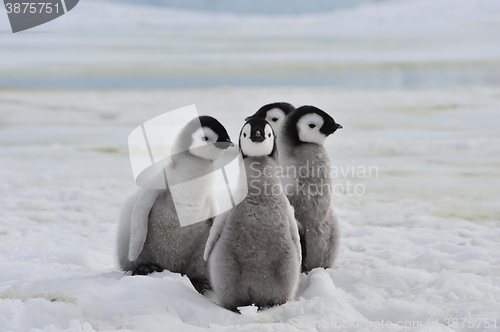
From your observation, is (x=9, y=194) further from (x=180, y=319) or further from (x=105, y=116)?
(x=105, y=116)

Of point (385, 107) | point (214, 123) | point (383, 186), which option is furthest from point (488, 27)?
point (214, 123)

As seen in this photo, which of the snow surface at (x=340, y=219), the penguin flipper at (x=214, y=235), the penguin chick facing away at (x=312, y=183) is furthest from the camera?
the penguin chick facing away at (x=312, y=183)

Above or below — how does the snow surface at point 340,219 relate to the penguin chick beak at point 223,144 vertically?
below

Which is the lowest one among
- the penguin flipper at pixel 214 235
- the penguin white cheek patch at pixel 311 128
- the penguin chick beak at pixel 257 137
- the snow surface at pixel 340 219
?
the snow surface at pixel 340 219

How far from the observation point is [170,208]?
2.83 meters

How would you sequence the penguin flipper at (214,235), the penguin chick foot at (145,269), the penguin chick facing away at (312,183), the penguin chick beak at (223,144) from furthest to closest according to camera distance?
the penguin chick facing away at (312,183) → the penguin chick foot at (145,269) → the penguin chick beak at (223,144) → the penguin flipper at (214,235)

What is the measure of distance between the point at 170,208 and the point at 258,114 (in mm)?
1135

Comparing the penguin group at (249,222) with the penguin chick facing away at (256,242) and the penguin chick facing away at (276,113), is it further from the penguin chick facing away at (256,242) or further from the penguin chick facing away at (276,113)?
the penguin chick facing away at (276,113)

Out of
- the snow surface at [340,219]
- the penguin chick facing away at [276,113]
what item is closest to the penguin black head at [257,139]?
the snow surface at [340,219]

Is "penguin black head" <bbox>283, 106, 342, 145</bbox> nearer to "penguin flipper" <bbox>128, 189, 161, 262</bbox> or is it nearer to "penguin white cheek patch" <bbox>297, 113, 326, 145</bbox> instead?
Result: "penguin white cheek patch" <bbox>297, 113, 326, 145</bbox>

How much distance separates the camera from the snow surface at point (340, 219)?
2494mm

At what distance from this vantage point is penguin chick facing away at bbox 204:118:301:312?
101 inches

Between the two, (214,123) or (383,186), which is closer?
(214,123)

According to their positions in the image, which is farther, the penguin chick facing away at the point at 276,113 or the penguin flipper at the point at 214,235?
the penguin chick facing away at the point at 276,113
